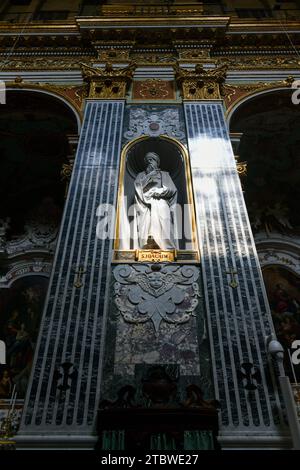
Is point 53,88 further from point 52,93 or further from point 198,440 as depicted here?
point 198,440

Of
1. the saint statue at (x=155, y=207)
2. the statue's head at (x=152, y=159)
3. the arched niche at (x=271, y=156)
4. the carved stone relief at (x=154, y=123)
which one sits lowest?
the saint statue at (x=155, y=207)

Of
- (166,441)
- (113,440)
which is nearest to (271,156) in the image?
(166,441)

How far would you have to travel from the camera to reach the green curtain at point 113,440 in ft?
13.1

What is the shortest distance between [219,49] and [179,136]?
3483 mm

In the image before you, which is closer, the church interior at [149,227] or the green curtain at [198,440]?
the green curtain at [198,440]

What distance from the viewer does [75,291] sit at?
537cm

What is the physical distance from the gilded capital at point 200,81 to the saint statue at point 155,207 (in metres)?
1.73

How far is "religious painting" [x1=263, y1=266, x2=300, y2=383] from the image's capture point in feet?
24.4

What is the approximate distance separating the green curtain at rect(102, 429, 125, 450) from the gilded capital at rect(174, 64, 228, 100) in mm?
6413

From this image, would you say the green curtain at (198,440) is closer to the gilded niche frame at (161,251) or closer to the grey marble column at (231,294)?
the grey marble column at (231,294)

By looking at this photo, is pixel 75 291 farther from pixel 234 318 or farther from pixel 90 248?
pixel 234 318

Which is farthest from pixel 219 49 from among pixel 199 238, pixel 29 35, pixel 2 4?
pixel 2 4

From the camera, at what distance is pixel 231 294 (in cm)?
534

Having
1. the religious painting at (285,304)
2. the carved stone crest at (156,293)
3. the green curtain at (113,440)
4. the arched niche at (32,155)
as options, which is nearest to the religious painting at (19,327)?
the arched niche at (32,155)
